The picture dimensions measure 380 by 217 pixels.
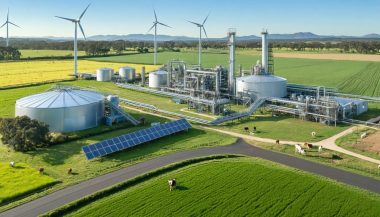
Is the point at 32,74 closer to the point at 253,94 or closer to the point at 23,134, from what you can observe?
the point at 253,94

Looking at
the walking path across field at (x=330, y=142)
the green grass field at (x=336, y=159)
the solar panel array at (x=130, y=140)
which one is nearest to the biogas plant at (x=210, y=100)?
the walking path across field at (x=330, y=142)

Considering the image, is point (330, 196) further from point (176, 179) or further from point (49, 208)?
point (49, 208)

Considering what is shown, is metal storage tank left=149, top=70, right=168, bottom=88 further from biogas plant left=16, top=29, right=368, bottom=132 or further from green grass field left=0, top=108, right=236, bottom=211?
green grass field left=0, top=108, right=236, bottom=211

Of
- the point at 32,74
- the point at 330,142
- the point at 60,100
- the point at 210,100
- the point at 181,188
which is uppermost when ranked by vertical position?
the point at 32,74

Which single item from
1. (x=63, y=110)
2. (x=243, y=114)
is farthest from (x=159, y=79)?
(x=63, y=110)

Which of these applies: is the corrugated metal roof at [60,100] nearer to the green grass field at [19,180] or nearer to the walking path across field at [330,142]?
the green grass field at [19,180]

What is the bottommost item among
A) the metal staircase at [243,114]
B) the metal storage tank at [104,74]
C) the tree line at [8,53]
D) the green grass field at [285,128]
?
the green grass field at [285,128]
